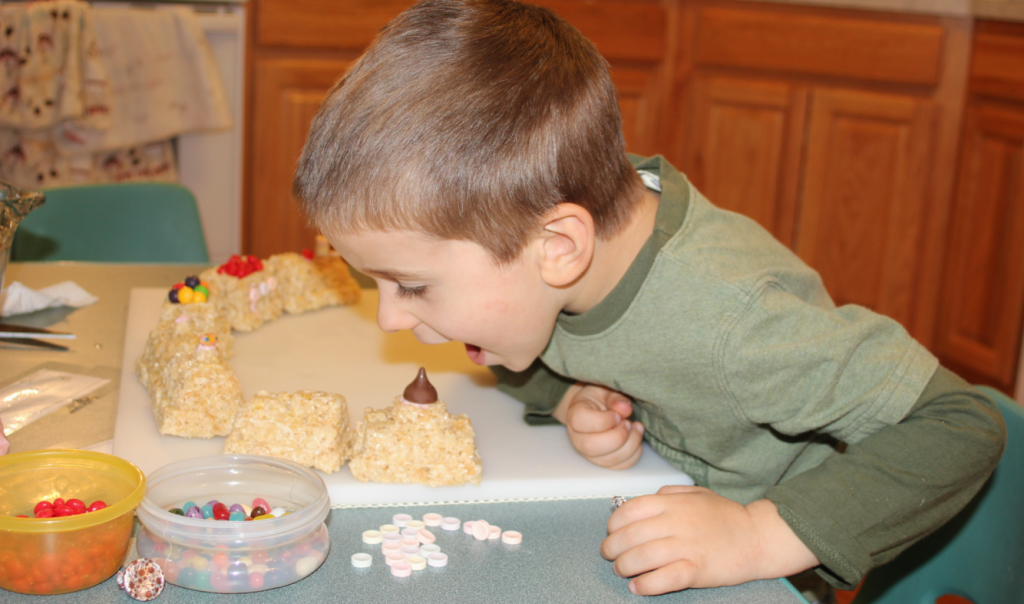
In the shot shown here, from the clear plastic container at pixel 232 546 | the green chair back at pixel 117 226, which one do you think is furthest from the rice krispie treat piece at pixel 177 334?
the green chair back at pixel 117 226

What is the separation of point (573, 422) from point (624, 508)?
0.15m

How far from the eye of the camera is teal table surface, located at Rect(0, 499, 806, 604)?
551 millimetres

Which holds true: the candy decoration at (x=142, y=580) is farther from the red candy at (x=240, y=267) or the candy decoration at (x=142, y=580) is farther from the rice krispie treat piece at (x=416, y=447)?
the red candy at (x=240, y=267)

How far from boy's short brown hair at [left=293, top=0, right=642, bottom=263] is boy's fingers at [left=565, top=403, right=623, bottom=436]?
156 millimetres

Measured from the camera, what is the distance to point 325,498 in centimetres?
59

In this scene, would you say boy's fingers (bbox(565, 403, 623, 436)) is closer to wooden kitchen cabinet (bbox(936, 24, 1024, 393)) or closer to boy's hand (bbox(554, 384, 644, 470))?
boy's hand (bbox(554, 384, 644, 470))

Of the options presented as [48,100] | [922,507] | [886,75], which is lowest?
[922,507]

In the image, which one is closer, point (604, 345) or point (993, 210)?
point (604, 345)

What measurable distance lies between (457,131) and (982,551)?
0.61 m

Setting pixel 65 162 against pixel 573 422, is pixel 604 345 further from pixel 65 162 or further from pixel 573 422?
pixel 65 162

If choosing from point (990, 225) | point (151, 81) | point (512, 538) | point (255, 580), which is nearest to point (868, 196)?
point (990, 225)

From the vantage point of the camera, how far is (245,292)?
41.1 inches

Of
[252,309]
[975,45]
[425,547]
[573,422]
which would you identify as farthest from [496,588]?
[975,45]

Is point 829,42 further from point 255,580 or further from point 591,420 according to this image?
point 255,580
